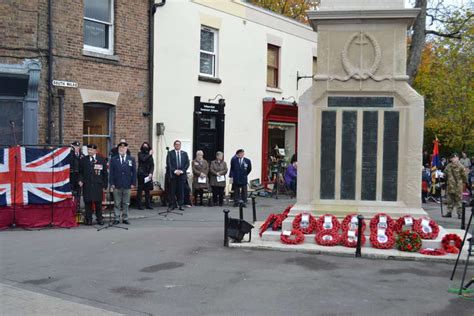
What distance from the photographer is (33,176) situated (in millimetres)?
13484

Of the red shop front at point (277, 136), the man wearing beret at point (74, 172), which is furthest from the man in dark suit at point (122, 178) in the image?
the red shop front at point (277, 136)

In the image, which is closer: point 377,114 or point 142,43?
point 377,114

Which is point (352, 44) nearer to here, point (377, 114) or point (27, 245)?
point (377, 114)

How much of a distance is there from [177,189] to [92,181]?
426 cm

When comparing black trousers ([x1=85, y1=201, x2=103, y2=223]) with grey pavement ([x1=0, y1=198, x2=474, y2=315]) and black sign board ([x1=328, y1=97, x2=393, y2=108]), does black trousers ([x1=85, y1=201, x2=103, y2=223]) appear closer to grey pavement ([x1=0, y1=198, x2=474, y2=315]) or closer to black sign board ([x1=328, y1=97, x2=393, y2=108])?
grey pavement ([x1=0, y1=198, x2=474, y2=315])

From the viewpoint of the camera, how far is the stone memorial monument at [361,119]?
11539 millimetres

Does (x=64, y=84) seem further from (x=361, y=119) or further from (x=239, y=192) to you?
(x=361, y=119)

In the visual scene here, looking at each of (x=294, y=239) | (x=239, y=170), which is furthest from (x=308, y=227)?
(x=239, y=170)

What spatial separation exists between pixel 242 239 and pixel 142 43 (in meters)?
9.10

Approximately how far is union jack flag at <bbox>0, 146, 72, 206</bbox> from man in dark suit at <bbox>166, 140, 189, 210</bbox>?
14.0 ft

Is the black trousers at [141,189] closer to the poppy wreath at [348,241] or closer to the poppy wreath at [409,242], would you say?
the poppy wreath at [348,241]

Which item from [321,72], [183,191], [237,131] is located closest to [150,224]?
[183,191]

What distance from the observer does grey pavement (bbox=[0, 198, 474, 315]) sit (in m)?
7.24

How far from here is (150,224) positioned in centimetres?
1451
